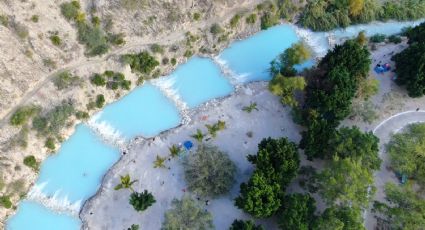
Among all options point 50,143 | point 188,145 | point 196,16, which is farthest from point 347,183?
point 50,143

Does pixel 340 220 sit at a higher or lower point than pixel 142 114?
lower

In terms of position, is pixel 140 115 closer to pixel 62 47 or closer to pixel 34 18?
pixel 62 47

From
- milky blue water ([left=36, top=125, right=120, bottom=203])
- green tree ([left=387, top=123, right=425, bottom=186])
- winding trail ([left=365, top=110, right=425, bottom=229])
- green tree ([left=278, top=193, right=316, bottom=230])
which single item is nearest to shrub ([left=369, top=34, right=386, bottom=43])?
winding trail ([left=365, top=110, right=425, bottom=229])

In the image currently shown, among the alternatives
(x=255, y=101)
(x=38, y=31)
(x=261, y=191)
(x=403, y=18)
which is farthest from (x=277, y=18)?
(x=38, y=31)

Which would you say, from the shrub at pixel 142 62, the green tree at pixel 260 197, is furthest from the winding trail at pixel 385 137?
the shrub at pixel 142 62

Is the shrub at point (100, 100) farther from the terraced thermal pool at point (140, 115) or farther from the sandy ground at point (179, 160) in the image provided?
the sandy ground at point (179, 160)

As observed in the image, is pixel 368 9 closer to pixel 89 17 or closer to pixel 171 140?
pixel 171 140
